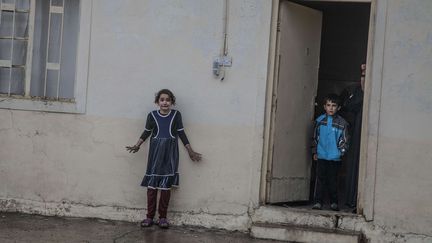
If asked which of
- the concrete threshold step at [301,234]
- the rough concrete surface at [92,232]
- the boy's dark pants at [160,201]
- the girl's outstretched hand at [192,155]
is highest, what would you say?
the girl's outstretched hand at [192,155]

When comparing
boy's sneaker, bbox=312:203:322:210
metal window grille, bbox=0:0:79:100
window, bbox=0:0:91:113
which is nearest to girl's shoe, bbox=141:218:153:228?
window, bbox=0:0:91:113

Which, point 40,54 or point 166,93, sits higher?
point 40,54

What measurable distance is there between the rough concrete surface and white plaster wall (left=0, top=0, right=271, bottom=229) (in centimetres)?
17

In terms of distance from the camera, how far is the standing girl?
296 inches

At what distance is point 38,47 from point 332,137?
11.9 feet

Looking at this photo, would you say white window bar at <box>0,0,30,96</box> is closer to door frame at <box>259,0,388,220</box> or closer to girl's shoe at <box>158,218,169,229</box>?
girl's shoe at <box>158,218,169,229</box>

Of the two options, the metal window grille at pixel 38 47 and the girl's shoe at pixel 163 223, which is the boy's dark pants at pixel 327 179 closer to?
the girl's shoe at pixel 163 223

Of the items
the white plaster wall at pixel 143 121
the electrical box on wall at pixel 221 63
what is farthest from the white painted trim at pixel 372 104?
the electrical box on wall at pixel 221 63

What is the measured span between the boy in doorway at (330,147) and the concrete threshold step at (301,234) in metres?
0.59

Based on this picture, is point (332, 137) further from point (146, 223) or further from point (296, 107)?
point (146, 223)

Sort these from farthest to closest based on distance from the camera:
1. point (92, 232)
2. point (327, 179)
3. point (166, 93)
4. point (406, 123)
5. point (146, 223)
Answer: point (327, 179) → point (146, 223) → point (166, 93) → point (92, 232) → point (406, 123)

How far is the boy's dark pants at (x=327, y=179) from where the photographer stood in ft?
25.9

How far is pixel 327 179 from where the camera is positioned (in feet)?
26.1

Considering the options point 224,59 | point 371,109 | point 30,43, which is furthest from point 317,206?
point 30,43
